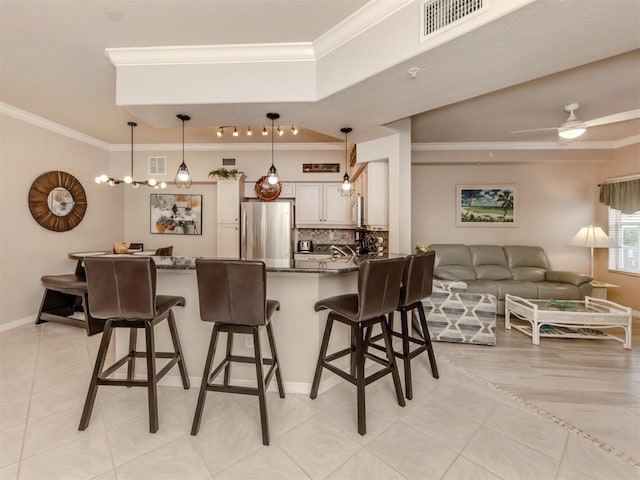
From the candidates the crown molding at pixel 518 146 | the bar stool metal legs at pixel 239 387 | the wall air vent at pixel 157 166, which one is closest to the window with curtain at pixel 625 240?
the crown molding at pixel 518 146

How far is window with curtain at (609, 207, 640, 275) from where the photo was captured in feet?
14.0

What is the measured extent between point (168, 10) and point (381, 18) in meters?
1.45

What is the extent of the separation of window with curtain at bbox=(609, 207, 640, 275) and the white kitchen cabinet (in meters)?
6.00

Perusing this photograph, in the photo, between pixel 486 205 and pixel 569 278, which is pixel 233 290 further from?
pixel 486 205

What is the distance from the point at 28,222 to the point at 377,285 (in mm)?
4671

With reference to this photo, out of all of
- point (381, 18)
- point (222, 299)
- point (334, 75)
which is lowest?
point (222, 299)

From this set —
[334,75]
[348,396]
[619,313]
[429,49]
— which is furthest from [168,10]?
[619,313]

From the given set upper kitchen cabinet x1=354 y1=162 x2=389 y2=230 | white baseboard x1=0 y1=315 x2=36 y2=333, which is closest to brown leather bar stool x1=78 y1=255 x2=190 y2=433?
upper kitchen cabinet x1=354 y1=162 x2=389 y2=230

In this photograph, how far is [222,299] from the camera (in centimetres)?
176

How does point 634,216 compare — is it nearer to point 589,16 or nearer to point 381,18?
point 589,16

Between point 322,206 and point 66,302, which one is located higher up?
point 322,206

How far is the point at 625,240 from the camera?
14.5 ft

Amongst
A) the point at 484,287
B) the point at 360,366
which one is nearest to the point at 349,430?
the point at 360,366

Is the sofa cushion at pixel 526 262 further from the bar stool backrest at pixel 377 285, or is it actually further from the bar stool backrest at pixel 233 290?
the bar stool backrest at pixel 233 290
